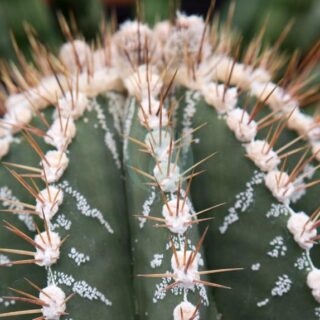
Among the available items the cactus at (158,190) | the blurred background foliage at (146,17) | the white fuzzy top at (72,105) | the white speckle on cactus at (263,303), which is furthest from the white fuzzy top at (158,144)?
the blurred background foliage at (146,17)

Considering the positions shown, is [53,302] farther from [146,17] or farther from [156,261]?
[146,17]

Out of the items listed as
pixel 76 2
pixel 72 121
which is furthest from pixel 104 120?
pixel 76 2

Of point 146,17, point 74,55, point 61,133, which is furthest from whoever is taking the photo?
point 146,17

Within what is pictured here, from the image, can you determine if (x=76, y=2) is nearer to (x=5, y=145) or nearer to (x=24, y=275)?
(x=5, y=145)

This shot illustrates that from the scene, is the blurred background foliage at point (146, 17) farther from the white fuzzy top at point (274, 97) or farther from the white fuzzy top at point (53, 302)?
the white fuzzy top at point (53, 302)

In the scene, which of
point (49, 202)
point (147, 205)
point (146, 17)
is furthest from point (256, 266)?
point (146, 17)

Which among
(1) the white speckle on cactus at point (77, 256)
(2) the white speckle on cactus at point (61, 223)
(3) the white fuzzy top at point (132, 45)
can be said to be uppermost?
(3) the white fuzzy top at point (132, 45)

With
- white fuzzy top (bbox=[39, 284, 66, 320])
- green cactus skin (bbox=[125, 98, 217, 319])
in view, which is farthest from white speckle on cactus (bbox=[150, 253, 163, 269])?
white fuzzy top (bbox=[39, 284, 66, 320])
